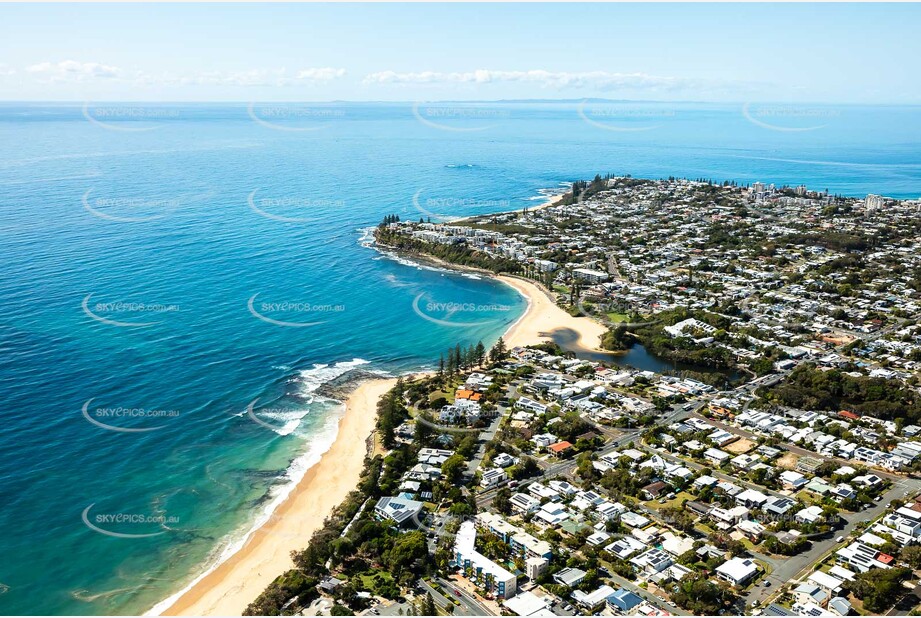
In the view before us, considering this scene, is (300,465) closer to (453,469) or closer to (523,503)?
(453,469)

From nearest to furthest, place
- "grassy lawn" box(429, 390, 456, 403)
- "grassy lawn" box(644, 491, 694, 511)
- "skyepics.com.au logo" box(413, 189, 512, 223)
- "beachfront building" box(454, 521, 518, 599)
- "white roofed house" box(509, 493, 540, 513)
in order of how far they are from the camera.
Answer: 1. "beachfront building" box(454, 521, 518, 599)
2. "white roofed house" box(509, 493, 540, 513)
3. "grassy lawn" box(644, 491, 694, 511)
4. "grassy lawn" box(429, 390, 456, 403)
5. "skyepics.com.au logo" box(413, 189, 512, 223)

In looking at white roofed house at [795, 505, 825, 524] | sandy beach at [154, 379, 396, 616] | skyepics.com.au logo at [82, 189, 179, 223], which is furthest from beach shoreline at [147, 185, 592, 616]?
skyepics.com.au logo at [82, 189, 179, 223]

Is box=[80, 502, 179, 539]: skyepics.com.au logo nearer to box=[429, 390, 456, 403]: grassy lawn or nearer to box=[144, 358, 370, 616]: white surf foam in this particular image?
box=[144, 358, 370, 616]: white surf foam

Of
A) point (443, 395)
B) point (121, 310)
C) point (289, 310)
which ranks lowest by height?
point (443, 395)

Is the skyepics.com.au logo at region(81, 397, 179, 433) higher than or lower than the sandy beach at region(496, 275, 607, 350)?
lower

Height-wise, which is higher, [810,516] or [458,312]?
[810,516]

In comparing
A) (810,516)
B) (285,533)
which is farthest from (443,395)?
(810,516)

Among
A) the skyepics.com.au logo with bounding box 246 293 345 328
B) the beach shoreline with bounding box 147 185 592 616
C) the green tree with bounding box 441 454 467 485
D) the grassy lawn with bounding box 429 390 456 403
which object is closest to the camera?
the beach shoreline with bounding box 147 185 592 616

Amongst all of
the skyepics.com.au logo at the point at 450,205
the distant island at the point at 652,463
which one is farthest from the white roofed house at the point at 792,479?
the skyepics.com.au logo at the point at 450,205
